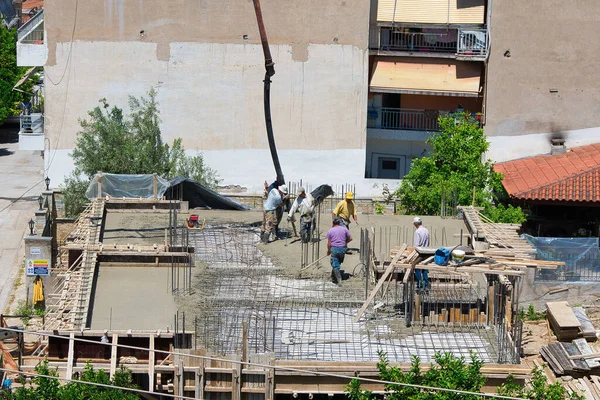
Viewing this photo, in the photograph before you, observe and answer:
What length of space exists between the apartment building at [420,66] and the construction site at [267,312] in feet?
51.5

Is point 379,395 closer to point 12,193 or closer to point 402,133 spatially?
point 402,133

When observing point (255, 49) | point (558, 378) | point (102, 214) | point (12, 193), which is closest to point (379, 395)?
point (558, 378)

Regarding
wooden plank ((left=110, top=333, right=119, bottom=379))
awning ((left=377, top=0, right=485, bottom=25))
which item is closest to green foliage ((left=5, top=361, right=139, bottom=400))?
wooden plank ((left=110, top=333, right=119, bottom=379))

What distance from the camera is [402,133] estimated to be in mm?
47094

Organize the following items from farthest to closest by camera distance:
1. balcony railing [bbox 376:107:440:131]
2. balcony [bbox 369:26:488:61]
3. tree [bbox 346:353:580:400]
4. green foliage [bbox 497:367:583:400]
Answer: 1. balcony railing [bbox 376:107:440:131]
2. balcony [bbox 369:26:488:61]
3. green foliage [bbox 497:367:583:400]
4. tree [bbox 346:353:580:400]

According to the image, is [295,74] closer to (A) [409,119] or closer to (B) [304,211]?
(A) [409,119]

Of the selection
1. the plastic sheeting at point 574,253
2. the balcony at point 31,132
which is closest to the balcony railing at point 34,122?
the balcony at point 31,132

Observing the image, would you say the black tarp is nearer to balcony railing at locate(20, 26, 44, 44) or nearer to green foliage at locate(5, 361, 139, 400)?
balcony railing at locate(20, 26, 44, 44)

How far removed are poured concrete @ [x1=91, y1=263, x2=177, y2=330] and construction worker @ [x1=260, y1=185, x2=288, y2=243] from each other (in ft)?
9.72

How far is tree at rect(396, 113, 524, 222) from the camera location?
129ft

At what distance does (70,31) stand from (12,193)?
1068cm

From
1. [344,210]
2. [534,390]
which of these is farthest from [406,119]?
[534,390]

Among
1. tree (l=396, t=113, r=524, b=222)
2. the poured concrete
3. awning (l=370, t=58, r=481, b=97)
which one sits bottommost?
the poured concrete

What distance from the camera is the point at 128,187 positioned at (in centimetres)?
3516
